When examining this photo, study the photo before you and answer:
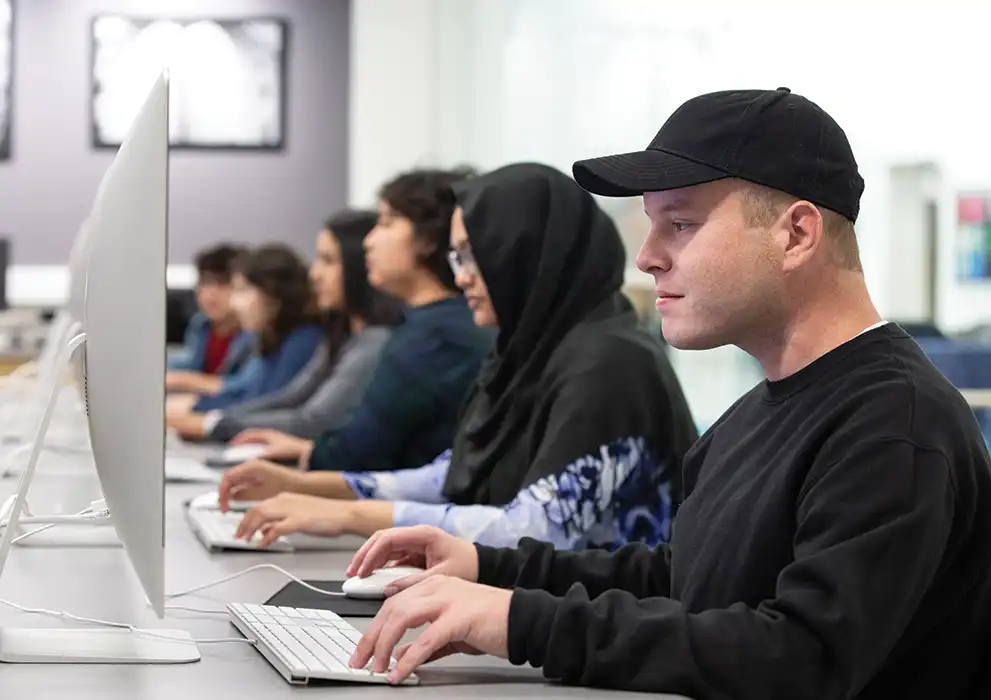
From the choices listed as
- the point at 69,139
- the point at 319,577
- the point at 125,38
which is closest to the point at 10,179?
the point at 69,139

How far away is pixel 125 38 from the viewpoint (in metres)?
7.03

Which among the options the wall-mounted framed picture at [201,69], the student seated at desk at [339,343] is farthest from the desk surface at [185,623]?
the wall-mounted framed picture at [201,69]

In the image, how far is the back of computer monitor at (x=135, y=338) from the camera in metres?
1.07

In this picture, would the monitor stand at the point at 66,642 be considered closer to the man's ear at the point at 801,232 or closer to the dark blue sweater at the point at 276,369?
the man's ear at the point at 801,232

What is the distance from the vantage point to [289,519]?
5.83ft

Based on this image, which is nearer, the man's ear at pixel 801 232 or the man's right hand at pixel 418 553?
the man's ear at pixel 801 232

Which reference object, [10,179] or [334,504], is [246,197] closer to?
[10,179]

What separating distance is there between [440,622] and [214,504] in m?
1.16

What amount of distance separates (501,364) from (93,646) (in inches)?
37.1

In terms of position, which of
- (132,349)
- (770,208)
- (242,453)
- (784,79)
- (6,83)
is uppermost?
(6,83)

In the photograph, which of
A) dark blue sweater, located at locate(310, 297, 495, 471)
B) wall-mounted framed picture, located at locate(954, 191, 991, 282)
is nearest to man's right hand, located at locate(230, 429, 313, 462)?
dark blue sweater, located at locate(310, 297, 495, 471)

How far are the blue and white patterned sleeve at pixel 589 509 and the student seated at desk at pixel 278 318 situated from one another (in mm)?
2604

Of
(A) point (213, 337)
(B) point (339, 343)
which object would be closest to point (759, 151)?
(B) point (339, 343)

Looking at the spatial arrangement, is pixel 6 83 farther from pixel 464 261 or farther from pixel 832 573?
pixel 832 573
